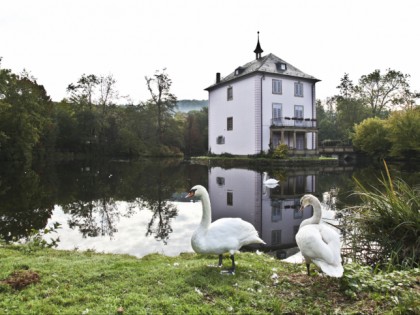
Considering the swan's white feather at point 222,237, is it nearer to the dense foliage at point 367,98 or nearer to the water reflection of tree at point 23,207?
the water reflection of tree at point 23,207

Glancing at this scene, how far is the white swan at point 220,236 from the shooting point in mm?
4727

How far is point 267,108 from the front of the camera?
37.3 m

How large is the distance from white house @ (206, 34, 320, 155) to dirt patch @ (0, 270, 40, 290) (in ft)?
105

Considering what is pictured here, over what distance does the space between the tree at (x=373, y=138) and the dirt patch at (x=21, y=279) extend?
46217 mm

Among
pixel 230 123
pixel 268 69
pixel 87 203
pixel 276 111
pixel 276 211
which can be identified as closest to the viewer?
pixel 276 211

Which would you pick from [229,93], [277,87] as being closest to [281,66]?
[277,87]

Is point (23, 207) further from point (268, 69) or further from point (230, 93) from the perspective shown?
point (230, 93)

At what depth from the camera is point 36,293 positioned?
381 centimetres

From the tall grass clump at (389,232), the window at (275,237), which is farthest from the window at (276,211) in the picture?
the tall grass clump at (389,232)

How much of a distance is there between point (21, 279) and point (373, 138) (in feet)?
156

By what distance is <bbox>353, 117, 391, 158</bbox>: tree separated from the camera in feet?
145

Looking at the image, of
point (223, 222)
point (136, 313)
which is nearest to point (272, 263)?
point (223, 222)

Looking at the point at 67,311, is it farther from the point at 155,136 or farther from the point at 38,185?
the point at 155,136

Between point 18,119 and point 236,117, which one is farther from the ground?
point 236,117
